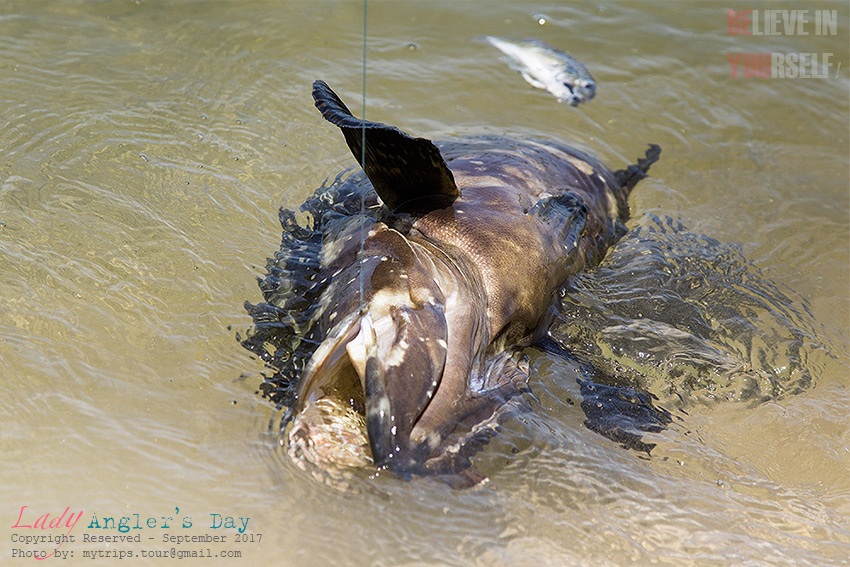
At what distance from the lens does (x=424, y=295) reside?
282 centimetres

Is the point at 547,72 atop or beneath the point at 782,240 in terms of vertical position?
atop

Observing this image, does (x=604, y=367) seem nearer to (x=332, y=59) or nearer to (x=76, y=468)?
(x=76, y=468)

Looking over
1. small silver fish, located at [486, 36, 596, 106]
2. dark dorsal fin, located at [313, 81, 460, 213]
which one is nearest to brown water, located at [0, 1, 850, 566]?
small silver fish, located at [486, 36, 596, 106]

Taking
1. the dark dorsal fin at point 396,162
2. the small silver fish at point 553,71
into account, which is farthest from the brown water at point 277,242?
the dark dorsal fin at point 396,162

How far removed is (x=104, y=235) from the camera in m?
3.75

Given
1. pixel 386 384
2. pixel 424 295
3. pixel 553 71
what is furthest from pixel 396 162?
pixel 553 71

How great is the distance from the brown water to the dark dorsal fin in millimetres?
718

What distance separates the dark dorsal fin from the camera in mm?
2943

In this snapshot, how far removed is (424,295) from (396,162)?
0.57 m

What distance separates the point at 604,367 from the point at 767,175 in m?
2.54

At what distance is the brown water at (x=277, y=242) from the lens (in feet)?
8.60

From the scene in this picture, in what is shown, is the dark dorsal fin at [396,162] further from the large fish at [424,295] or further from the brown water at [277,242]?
the brown water at [277,242]

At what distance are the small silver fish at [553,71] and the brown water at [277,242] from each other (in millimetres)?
97

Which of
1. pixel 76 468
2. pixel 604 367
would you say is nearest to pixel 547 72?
pixel 604 367
